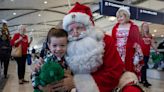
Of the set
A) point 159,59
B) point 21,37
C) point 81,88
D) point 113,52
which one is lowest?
point 159,59

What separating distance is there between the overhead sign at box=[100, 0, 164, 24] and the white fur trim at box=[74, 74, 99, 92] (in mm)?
8365

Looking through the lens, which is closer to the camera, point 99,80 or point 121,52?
point 99,80

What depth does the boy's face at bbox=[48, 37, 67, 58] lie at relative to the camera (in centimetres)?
281

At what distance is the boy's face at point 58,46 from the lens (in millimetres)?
2812

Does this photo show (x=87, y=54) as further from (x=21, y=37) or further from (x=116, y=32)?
(x=21, y=37)

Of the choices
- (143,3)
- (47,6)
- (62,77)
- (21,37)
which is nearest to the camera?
(62,77)

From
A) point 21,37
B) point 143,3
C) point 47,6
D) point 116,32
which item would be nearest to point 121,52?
point 116,32

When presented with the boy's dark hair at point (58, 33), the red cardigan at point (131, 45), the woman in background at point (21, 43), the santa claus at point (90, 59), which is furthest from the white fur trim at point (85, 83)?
the woman in background at point (21, 43)

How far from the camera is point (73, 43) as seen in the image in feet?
9.46

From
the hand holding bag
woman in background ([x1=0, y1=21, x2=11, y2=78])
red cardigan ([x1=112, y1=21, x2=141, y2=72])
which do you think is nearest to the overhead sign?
woman in background ([x1=0, y1=21, x2=11, y2=78])

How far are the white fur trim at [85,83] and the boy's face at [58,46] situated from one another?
0.75ft

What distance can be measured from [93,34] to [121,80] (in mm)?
449

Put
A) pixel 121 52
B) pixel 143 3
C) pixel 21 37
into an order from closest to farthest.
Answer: pixel 121 52 < pixel 21 37 < pixel 143 3

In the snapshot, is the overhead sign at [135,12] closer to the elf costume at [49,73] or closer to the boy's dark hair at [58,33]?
the boy's dark hair at [58,33]
